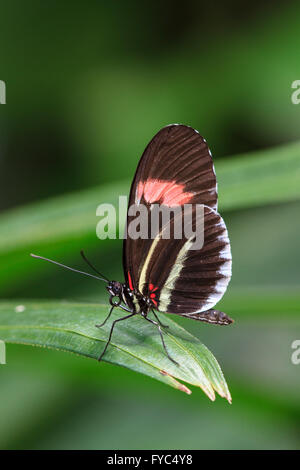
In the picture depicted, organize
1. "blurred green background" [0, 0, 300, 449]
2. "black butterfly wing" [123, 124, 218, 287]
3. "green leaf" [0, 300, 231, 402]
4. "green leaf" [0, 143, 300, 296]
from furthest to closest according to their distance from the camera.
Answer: "blurred green background" [0, 0, 300, 449]
"green leaf" [0, 143, 300, 296]
"black butterfly wing" [123, 124, 218, 287]
"green leaf" [0, 300, 231, 402]

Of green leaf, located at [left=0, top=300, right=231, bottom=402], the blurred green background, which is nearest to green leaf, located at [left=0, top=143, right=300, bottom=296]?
green leaf, located at [left=0, top=300, right=231, bottom=402]

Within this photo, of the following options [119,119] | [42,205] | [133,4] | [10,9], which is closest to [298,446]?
[42,205]

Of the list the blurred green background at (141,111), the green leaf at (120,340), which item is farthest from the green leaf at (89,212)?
the blurred green background at (141,111)

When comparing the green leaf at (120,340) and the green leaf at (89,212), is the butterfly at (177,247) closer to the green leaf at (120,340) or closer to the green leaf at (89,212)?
the green leaf at (120,340)

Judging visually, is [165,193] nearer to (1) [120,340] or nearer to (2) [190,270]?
(2) [190,270]

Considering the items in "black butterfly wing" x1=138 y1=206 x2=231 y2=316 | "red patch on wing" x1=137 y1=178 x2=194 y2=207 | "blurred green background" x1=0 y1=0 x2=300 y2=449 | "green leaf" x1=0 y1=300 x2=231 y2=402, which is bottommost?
"green leaf" x1=0 y1=300 x2=231 y2=402

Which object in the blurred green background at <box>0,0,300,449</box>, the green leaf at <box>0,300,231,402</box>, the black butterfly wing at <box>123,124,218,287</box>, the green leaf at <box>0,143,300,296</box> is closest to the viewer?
the green leaf at <box>0,300,231,402</box>

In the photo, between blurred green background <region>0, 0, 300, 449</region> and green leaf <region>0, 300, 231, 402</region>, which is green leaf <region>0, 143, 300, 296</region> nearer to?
green leaf <region>0, 300, 231, 402</region>
